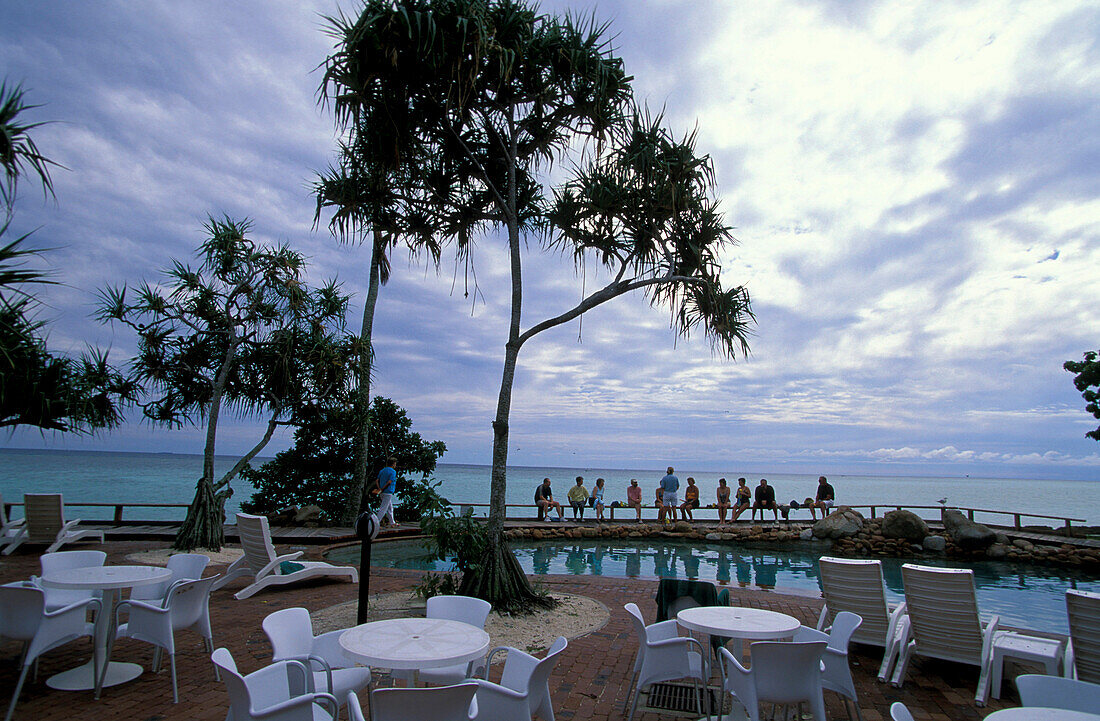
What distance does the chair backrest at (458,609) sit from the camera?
369cm

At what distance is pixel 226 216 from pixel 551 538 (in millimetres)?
9825

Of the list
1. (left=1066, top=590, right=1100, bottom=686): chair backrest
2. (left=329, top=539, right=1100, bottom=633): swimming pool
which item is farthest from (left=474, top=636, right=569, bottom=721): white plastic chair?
(left=329, top=539, right=1100, bottom=633): swimming pool

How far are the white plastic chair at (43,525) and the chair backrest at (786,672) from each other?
10801mm

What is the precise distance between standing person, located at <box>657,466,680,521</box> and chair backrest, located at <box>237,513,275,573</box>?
10.2 metres

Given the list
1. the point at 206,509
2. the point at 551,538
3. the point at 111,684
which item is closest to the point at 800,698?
the point at 111,684

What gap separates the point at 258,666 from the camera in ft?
14.2

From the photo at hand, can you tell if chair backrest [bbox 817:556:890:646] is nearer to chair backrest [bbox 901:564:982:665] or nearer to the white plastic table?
chair backrest [bbox 901:564:982:665]

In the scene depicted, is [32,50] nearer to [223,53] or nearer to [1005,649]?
[223,53]

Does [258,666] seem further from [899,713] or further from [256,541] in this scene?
[899,713]

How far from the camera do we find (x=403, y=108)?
6055 millimetres

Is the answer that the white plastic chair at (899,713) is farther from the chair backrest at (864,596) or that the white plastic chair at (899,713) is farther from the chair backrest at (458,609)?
the chair backrest at (864,596)

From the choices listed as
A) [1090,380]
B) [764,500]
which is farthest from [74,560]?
[1090,380]

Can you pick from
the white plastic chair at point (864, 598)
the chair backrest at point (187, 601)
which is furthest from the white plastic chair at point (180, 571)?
the white plastic chair at point (864, 598)

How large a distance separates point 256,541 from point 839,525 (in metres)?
12.5
